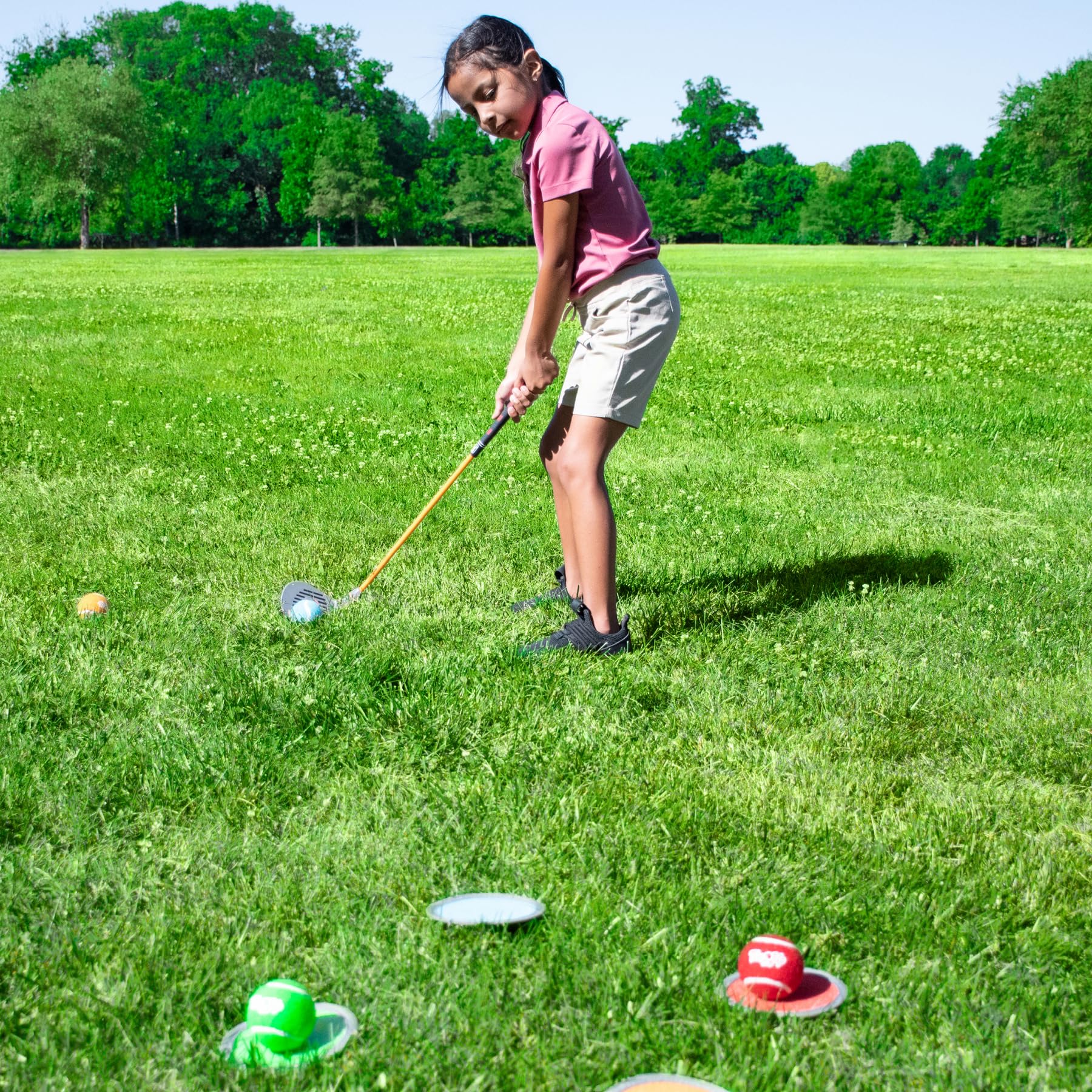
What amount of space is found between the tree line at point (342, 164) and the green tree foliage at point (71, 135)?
0.35 feet

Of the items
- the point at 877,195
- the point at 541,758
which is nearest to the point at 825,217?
the point at 877,195

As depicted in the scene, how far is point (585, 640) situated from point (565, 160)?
162cm

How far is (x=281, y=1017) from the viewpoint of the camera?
210cm

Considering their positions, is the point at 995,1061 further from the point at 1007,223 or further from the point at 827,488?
the point at 1007,223

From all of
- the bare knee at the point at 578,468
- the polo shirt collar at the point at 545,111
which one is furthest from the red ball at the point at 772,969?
the polo shirt collar at the point at 545,111

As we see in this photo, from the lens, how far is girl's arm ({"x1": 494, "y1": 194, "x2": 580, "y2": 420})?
A: 3854mm

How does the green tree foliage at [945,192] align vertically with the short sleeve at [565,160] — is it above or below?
above

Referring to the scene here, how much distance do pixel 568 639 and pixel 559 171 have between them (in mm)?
1594

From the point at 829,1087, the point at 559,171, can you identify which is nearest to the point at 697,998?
the point at 829,1087

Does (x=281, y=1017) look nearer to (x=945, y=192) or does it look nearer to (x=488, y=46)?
(x=488, y=46)

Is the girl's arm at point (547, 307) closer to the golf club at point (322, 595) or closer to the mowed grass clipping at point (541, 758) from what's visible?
the golf club at point (322, 595)

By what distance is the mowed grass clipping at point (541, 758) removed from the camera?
7.41 ft

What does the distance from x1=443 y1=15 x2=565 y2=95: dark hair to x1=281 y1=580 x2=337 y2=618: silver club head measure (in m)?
1.95

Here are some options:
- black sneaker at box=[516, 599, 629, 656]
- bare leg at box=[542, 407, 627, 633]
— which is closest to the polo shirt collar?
bare leg at box=[542, 407, 627, 633]
